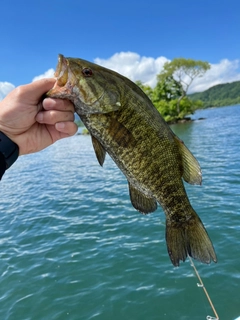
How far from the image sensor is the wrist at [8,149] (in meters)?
3.11

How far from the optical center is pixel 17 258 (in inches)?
355

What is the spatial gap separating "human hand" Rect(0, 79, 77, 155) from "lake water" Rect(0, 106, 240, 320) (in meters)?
4.35

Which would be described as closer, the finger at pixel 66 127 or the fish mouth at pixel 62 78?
the fish mouth at pixel 62 78

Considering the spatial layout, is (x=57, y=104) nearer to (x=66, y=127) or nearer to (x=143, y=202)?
(x=66, y=127)

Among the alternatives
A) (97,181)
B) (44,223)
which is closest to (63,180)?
(97,181)

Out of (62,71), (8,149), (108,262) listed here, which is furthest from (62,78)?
(108,262)

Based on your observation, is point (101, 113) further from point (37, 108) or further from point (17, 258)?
point (17, 258)

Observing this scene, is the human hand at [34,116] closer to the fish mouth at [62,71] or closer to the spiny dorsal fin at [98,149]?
the fish mouth at [62,71]

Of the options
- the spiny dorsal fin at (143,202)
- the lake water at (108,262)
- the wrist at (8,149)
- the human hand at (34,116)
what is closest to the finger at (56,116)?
the human hand at (34,116)

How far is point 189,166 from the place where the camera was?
2.63m

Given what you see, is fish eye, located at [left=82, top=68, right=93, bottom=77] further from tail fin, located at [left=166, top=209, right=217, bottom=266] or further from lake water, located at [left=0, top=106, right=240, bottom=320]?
lake water, located at [left=0, top=106, right=240, bottom=320]

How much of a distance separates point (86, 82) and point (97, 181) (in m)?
15.6

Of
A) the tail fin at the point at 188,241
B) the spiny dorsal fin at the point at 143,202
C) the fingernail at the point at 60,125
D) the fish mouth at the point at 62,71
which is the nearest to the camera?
the fish mouth at the point at 62,71

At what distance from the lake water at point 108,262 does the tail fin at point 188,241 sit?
3.86m
